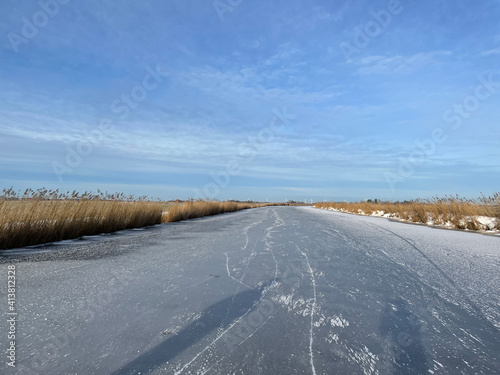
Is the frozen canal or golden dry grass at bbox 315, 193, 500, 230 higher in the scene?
golden dry grass at bbox 315, 193, 500, 230

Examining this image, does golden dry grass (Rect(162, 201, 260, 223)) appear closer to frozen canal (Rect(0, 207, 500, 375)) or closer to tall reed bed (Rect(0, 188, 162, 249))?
tall reed bed (Rect(0, 188, 162, 249))

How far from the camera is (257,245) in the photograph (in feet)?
12.7

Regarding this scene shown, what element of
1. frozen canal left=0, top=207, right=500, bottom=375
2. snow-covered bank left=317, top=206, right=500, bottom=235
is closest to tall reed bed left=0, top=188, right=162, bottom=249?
frozen canal left=0, top=207, right=500, bottom=375

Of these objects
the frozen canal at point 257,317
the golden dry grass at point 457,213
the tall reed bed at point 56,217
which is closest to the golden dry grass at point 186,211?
the tall reed bed at point 56,217

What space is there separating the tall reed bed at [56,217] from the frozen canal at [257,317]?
1.58 meters

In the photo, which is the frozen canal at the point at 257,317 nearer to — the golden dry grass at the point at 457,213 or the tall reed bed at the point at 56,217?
the tall reed bed at the point at 56,217

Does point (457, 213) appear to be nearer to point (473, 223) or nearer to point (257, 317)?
point (473, 223)

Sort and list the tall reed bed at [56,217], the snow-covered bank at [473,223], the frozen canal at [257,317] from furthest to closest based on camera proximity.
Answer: the snow-covered bank at [473,223], the tall reed bed at [56,217], the frozen canal at [257,317]

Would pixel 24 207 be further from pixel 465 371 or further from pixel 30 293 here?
pixel 465 371

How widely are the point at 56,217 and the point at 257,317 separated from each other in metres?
4.93

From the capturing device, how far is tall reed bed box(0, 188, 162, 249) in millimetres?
4105

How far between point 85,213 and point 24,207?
1187 millimetres

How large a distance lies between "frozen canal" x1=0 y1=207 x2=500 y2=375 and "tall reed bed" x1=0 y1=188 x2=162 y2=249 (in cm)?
158

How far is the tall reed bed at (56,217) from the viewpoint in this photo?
411 centimetres
